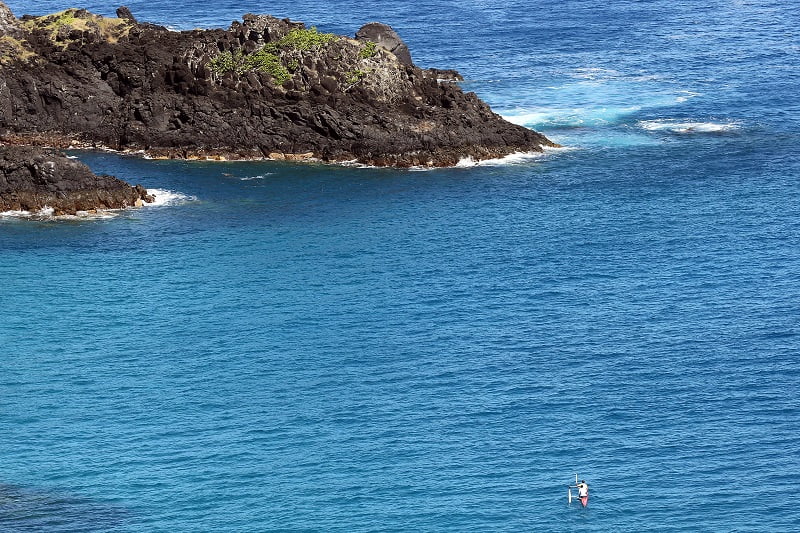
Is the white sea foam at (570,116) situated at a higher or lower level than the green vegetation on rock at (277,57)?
lower

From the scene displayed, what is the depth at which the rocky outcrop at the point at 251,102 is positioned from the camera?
564 feet

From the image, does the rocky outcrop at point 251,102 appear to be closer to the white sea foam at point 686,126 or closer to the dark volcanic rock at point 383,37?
the dark volcanic rock at point 383,37

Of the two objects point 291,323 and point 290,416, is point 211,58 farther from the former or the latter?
point 290,416

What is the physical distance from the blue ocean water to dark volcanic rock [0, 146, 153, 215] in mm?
4252

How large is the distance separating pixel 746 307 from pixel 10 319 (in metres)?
65.2

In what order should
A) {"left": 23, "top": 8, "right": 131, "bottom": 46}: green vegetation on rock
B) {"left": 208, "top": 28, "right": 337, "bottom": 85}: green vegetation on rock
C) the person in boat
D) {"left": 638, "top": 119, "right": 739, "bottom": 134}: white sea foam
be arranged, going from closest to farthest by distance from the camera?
the person in boat
{"left": 208, "top": 28, "right": 337, "bottom": 85}: green vegetation on rock
{"left": 638, "top": 119, "right": 739, "bottom": 134}: white sea foam
{"left": 23, "top": 8, "right": 131, "bottom": 46}: green vegetation on rock

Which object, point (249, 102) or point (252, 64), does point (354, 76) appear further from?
point (249, 102)

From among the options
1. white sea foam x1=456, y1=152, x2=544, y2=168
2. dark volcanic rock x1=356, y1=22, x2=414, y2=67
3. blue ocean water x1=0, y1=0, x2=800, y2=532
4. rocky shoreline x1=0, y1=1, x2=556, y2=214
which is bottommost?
blue ocean water x1=0, y1=0, x2=800, y2=532

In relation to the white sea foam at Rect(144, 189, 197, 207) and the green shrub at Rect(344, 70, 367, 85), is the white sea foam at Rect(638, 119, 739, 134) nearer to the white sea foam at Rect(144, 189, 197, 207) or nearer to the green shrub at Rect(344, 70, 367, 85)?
the green shrub at Rect(344, 70, 367, 85)

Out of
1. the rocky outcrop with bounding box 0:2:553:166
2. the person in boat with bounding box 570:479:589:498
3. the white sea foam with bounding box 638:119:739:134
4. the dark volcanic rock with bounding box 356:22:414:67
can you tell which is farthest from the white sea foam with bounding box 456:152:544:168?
the person in boat with bounding box 570:479:589:498

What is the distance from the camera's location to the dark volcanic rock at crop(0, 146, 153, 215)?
152875 millimetres

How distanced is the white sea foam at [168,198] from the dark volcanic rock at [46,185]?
4587 mm

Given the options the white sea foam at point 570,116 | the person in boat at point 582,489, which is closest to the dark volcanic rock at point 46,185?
the white sea foam at point 570,116

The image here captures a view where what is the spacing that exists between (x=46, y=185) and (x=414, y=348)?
174 ft
